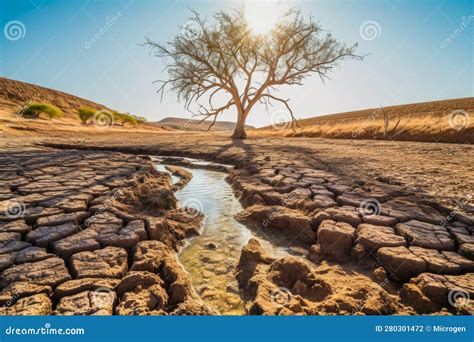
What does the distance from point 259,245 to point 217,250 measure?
412 mm

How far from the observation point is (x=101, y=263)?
1913 mm

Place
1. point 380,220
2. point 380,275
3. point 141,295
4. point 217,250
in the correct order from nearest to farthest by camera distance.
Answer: point 141,295
point 380,275
point 217,250
point 380,220

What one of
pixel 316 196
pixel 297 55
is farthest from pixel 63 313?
pixel 297 55

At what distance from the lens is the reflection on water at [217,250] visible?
1.85 metres

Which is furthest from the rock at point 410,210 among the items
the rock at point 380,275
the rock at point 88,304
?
the rock at point 88,304

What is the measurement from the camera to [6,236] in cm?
212

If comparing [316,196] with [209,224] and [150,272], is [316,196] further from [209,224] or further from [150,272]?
[150,272]

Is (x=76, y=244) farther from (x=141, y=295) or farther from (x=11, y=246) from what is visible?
(x=141, y=295)

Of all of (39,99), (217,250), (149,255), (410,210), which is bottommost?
(217,250)

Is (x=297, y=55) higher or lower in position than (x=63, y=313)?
higher

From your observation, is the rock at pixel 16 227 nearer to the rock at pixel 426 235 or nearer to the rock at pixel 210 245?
the rock at pixel 210 245

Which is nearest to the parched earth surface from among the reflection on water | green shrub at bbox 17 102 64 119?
the reflection on water

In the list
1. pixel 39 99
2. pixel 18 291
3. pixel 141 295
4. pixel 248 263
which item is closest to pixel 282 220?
pixel 248 263

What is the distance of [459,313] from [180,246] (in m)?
2.18
